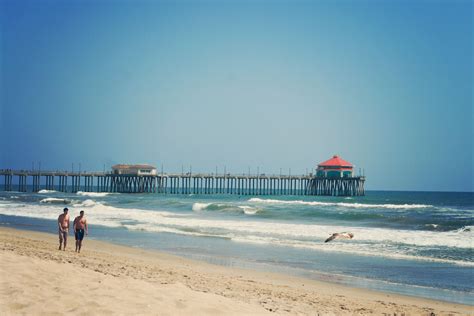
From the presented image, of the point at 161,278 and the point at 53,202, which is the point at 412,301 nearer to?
the point at 161,278

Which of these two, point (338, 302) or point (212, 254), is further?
point (212, 254)

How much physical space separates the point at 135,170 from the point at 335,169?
29133mm

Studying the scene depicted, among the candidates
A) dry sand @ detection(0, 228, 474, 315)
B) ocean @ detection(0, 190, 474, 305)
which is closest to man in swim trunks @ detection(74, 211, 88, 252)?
dry sand @ detection(0, 228, 474, 315)

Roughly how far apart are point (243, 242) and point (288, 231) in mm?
4124

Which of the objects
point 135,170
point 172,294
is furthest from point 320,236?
point 135,170

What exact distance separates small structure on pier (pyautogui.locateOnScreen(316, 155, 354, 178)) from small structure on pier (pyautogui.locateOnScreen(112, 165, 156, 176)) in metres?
24.4

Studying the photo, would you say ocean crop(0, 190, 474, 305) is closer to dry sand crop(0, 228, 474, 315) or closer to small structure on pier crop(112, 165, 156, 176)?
dry sand crop(0, 228, 474, 315)

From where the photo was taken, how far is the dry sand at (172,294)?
643cm

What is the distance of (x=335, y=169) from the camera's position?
7050 cm

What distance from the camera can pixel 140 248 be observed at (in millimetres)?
16484

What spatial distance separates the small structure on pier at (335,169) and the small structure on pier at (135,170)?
A: 24443 mm

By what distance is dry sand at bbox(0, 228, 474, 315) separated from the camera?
643cm

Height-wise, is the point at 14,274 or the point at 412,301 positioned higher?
the point at 14,274

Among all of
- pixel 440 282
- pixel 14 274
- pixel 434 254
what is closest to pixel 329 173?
pixel 434 254
